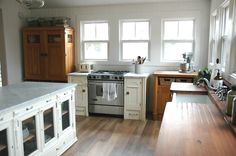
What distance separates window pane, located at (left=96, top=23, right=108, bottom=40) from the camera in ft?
17.3

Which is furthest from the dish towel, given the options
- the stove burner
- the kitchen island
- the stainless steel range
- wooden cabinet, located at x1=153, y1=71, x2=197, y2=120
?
the kitchen island

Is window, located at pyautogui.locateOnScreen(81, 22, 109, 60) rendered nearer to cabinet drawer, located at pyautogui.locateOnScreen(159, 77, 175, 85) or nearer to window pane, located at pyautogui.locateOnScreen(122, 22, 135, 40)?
window pane, located at pyautogui.locateOnScreen(122, 22, 135, 40)

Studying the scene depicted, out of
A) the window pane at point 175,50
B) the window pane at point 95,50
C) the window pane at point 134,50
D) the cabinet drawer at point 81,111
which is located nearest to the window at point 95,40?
the window pane at point 95,50

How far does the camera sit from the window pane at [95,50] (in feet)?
17.5

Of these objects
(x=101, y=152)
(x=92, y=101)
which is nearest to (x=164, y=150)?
(x=101, y=152)

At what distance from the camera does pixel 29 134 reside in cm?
264

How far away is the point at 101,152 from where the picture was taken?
129 inches

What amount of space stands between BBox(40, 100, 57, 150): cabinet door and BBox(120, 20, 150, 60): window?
259 centimetres

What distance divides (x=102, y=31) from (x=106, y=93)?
57.8 inches

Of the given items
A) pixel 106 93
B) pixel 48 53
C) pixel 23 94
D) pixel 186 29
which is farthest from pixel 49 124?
pixel 186 29

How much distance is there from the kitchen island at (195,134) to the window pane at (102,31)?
11.1 feet

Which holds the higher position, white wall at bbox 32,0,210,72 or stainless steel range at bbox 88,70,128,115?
white wall at bbox 32,0,210,72

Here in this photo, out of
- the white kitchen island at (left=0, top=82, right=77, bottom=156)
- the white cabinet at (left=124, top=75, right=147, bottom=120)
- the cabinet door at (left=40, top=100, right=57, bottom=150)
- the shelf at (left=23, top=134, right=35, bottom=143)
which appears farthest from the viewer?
the white cabinet at (left=124, top=75, right=147, bottom=120)

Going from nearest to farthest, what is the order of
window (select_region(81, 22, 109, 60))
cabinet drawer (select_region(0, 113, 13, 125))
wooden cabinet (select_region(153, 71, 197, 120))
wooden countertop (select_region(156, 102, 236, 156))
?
wooden countertop (select_region(156, 102, 236, 156)) < cabinet drawer (select_region(0, 113, 13, 125)) < wooden cabinet (select_region(153, 71, 197, 120)) < window (select_region(81, 22, 109, 60))
